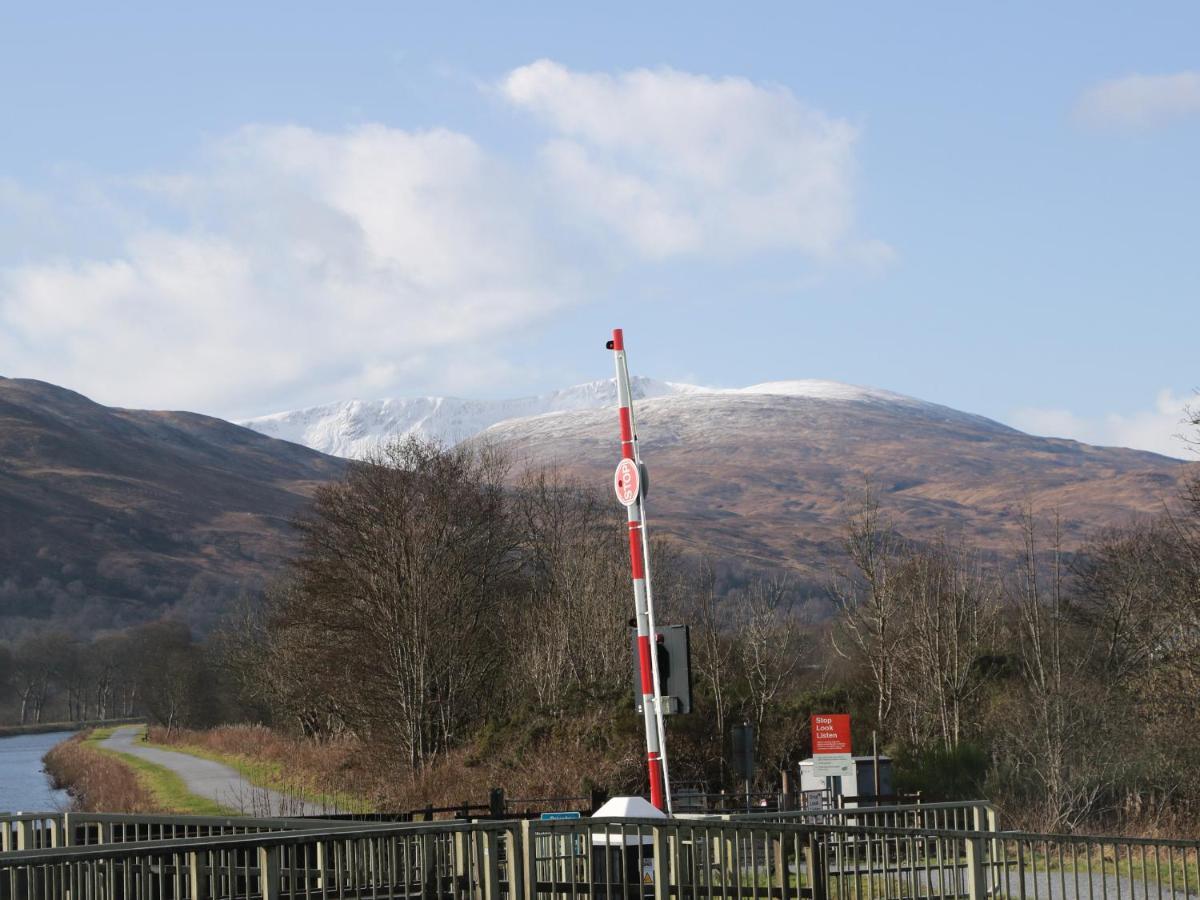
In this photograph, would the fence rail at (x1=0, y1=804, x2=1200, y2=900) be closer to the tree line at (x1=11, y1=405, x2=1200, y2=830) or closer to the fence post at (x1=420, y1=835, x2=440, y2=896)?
the fence post at (x1=420, y1=835, x2=440, y2=896)

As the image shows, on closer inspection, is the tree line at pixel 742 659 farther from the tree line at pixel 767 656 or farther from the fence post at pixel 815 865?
the fence post at pixel 815 865

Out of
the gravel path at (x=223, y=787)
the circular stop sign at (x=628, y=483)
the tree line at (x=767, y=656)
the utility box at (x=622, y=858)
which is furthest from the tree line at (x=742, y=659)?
the utility box at (x=622, y=858)

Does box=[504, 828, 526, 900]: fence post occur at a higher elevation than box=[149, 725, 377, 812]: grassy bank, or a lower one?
higher

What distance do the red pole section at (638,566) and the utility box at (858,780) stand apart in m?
14.6

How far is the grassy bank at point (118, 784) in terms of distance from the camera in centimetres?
4556

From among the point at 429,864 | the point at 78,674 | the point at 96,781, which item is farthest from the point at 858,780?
the point at 78,674

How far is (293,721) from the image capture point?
219 ft

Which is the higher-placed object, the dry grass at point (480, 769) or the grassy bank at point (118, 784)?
the dry grass at point (480, 769)

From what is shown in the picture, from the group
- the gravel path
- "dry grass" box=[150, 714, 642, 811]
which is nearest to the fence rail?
"dry grass" box=[150, 714, 642, 811]

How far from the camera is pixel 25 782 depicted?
2758 inches

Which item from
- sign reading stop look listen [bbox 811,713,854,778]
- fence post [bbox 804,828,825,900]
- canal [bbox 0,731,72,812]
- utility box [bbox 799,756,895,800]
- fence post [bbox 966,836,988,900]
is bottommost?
canal [bbox 0,731,72,812]

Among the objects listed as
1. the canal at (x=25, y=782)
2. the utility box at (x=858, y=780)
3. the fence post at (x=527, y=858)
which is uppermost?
the fence post at (x=527, y=858)

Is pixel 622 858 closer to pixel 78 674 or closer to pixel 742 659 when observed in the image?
pixel 742 659

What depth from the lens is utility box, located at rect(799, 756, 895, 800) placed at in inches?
1170
